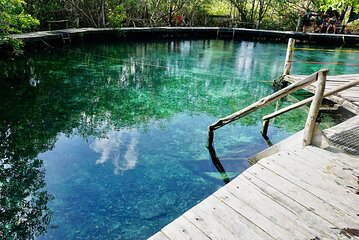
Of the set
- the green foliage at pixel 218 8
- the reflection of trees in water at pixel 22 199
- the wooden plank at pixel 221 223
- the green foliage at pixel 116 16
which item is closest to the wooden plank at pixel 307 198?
the wooden plank at pixel 221 223

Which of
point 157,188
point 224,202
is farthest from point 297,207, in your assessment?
point 157,188

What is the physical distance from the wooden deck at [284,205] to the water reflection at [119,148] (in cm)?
279

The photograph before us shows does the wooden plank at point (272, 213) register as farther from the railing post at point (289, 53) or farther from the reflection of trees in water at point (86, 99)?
the railing post at point (289, 53)

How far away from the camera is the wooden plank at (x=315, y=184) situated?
3.01 metres

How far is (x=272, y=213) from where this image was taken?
285 centimetres

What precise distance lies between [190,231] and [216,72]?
33.1 feet

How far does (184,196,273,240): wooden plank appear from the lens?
2.59 meters

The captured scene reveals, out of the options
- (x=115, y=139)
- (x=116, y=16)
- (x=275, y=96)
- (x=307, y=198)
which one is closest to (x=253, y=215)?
(x=307, y=198)

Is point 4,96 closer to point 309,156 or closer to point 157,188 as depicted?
point 157,188

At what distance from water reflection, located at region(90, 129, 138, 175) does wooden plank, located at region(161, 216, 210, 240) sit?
2836 millimetres

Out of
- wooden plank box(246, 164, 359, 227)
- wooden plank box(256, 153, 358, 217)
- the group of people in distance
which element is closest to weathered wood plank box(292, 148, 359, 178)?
wooden plank box(256, 153, 358, 217)

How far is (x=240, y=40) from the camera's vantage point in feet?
66.4

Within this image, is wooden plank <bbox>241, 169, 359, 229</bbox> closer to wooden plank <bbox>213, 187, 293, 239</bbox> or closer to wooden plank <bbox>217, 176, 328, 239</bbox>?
wooden plank <bbox>217, 176, 328, 239</bbox>

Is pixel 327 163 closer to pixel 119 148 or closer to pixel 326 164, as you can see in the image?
pixel 326 164
